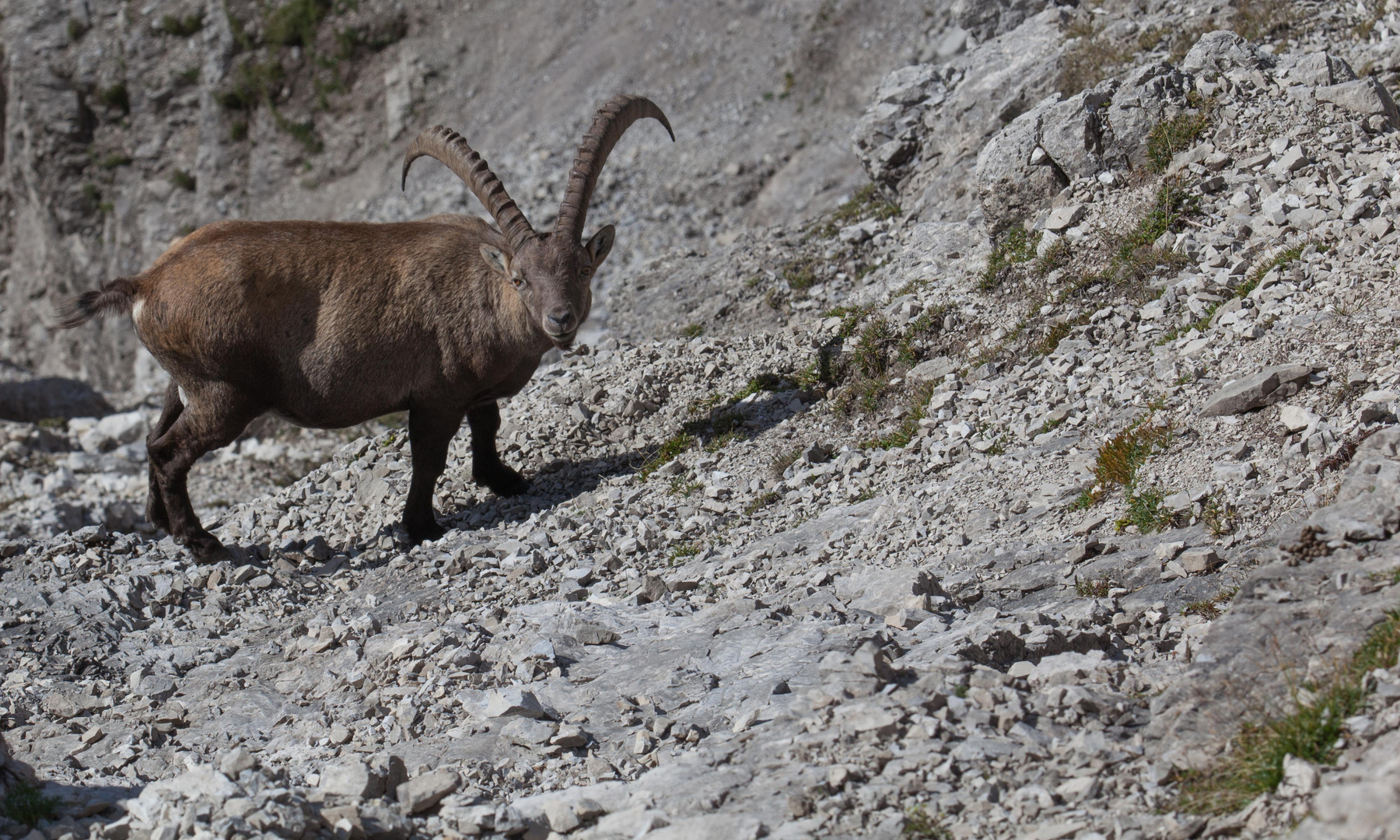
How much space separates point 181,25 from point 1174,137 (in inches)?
1203

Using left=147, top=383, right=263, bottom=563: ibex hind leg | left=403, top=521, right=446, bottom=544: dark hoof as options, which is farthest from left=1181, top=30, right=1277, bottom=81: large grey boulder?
left=147, top=383, right=263, bottom=563: ibex hind leg

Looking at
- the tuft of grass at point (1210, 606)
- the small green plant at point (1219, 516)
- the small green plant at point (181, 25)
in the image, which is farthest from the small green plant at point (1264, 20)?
the small green plant at point (181, 25)

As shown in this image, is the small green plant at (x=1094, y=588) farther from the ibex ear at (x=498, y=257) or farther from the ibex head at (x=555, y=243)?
the ibex ear at (x=498, y=257)

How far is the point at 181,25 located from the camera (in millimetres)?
33094

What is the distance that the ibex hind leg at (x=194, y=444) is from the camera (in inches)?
403

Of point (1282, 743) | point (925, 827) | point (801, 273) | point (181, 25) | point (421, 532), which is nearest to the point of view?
point (1282, 743)

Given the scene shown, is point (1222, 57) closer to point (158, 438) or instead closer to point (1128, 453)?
point (1128, 453)

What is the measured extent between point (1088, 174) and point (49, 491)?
48.7 ft

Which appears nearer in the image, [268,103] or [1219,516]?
[1219,516]

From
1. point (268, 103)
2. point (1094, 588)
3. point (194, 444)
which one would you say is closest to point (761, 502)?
point (1094, 588)

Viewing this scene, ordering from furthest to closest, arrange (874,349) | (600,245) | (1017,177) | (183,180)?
(183,180) < (1017,177) < (874,349) < (600,245)

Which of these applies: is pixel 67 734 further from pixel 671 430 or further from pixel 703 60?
pixel 703 60

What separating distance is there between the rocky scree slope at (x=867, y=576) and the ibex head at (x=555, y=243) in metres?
1.75

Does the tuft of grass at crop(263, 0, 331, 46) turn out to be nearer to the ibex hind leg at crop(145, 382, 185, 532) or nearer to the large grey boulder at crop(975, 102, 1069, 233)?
the ibex hind leg at crop(145, 382, 185, 532)
